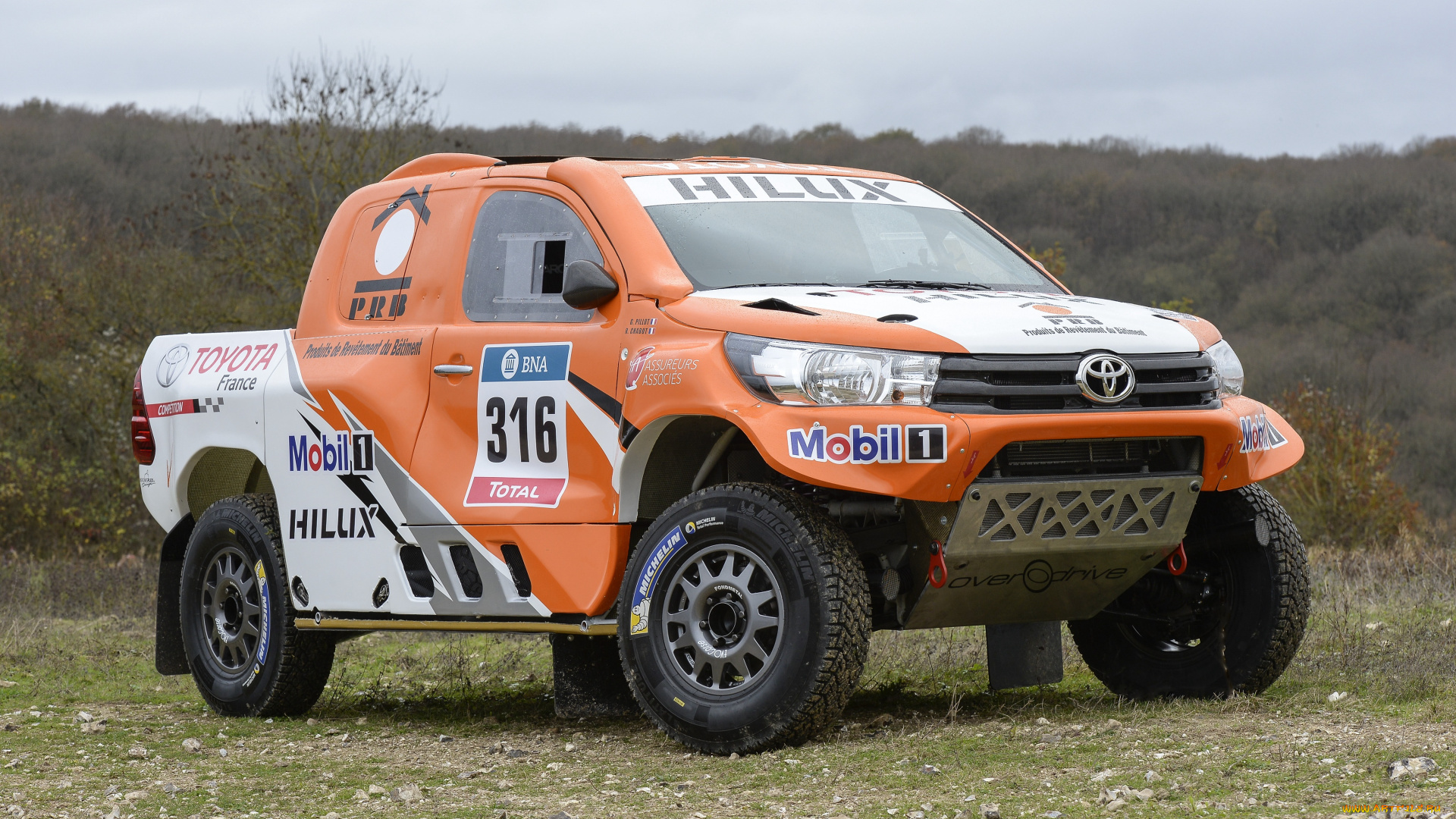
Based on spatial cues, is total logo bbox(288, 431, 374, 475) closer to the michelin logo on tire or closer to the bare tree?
the michelin logo on tire

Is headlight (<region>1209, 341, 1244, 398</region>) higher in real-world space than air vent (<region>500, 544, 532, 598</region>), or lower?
higher

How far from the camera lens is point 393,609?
6.77 meters

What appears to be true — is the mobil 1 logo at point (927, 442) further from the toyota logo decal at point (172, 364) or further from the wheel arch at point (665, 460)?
the toyota logo decal at point (172, 364)

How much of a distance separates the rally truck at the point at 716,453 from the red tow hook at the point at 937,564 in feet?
0.06

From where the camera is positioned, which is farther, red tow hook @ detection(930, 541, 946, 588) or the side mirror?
the side mirror

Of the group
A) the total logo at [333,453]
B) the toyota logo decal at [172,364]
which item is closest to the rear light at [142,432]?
the toyota logo decal at [172,364]

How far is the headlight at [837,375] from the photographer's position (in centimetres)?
514

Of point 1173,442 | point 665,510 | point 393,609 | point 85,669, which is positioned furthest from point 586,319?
point 85,669

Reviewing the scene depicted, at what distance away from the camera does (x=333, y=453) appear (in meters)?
6.96

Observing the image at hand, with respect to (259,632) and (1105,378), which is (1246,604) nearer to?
(1105,378)

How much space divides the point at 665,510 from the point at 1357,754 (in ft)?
7.76

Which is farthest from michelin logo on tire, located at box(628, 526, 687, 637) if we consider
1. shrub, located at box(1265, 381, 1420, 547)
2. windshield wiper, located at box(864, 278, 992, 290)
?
shrub, located at box(1265, 381, 1420, 547)

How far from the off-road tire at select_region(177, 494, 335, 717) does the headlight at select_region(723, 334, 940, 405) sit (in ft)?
9.91

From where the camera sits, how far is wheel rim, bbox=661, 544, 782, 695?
5.47 m
